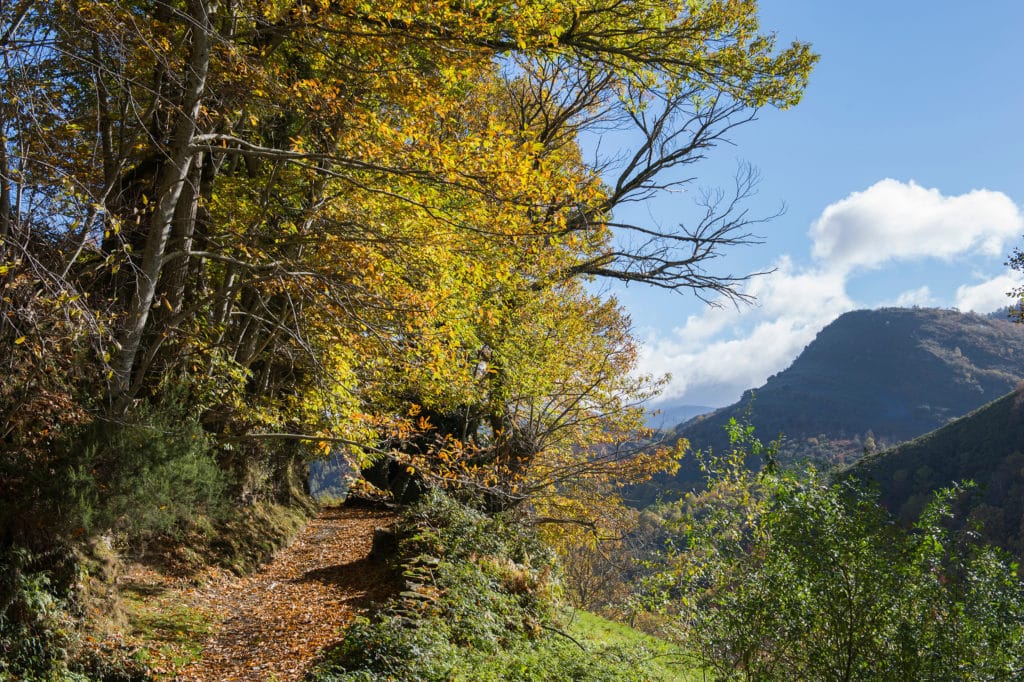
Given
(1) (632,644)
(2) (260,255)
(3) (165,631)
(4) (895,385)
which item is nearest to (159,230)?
(2) (260,255)

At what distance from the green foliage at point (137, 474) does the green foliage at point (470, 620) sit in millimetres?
2701

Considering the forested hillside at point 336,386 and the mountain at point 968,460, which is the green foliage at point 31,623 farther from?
the mountain at point 968,460

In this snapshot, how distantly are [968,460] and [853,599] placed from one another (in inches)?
2938

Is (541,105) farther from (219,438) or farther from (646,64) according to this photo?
(219,438)

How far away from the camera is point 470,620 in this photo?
7719 mm

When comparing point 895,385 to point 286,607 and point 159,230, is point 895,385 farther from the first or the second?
point 159,230

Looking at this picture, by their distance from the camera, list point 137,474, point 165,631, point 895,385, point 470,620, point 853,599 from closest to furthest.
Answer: point 853,599 < point 137,474 < point 165,631 < point 470,620 < point 895,385

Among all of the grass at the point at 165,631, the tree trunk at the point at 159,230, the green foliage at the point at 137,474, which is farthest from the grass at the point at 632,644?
the tree trunk at the point at 159,230

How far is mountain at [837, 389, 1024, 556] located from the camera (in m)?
58.0

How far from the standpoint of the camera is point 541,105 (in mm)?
16219

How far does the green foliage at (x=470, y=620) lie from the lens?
627 cm

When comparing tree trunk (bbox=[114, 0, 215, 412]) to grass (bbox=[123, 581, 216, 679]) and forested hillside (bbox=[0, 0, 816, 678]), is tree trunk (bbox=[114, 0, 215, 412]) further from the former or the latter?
grass (bbox=[123, 581, 216, 679])

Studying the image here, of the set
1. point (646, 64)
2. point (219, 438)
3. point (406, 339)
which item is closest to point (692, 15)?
point (646, 64)

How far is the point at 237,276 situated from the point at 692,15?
8.56 m
